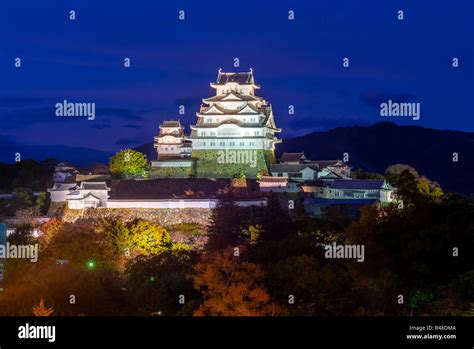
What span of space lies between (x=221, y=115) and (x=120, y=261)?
9.27 metres

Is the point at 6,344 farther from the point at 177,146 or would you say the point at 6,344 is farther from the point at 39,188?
the point at 39,188

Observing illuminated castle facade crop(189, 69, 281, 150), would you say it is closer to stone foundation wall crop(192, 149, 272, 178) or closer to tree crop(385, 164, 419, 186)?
stone foundation wall crop(192, 149, 272, 178)

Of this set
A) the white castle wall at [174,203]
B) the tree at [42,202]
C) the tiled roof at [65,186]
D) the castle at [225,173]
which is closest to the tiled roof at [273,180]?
the castle at [225,173]

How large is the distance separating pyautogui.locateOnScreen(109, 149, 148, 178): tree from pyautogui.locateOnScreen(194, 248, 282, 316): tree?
13076mm

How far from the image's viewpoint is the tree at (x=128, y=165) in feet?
100

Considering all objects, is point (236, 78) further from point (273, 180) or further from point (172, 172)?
point (273, 180)

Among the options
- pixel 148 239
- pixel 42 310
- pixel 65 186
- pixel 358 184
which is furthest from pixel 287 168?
pixel 42 310

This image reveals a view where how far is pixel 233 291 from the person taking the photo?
16.6m

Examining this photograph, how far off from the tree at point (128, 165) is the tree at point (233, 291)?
1308 cm

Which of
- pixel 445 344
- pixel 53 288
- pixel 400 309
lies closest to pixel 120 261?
pixel 53 288

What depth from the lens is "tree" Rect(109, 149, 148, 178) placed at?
30.5m

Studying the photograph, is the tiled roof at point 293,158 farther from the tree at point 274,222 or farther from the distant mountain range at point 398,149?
the distant mountain range at point 398,149

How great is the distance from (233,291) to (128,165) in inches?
574

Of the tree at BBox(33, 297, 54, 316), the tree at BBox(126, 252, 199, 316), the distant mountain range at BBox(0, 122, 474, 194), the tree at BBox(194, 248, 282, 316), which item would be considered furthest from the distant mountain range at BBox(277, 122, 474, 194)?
the tree at BBox(33, 297, 54, 316)
